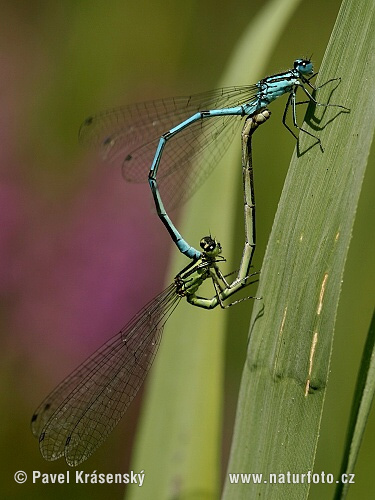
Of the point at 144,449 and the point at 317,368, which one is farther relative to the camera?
the point at 144,449

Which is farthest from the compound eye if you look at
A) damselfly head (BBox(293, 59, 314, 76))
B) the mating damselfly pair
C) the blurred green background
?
damselfly head (BBox(293, 59, 314, 76))

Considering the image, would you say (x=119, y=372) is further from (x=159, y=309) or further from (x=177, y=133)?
(x=177, y=133)

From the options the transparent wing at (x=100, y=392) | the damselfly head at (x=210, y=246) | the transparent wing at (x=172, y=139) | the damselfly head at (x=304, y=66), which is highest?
the damselfly head at (x=304, y=66)

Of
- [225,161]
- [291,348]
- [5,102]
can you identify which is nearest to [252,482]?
[291,348]

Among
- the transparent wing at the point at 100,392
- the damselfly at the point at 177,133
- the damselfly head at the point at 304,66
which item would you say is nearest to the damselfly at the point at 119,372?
the transparent wing at the point at 100,392

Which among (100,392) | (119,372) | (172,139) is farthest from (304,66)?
(100,392)

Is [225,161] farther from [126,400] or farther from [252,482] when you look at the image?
[252,482]

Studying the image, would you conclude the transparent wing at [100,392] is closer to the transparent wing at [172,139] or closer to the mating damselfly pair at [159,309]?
the mating damselfly pair at [159,309]
